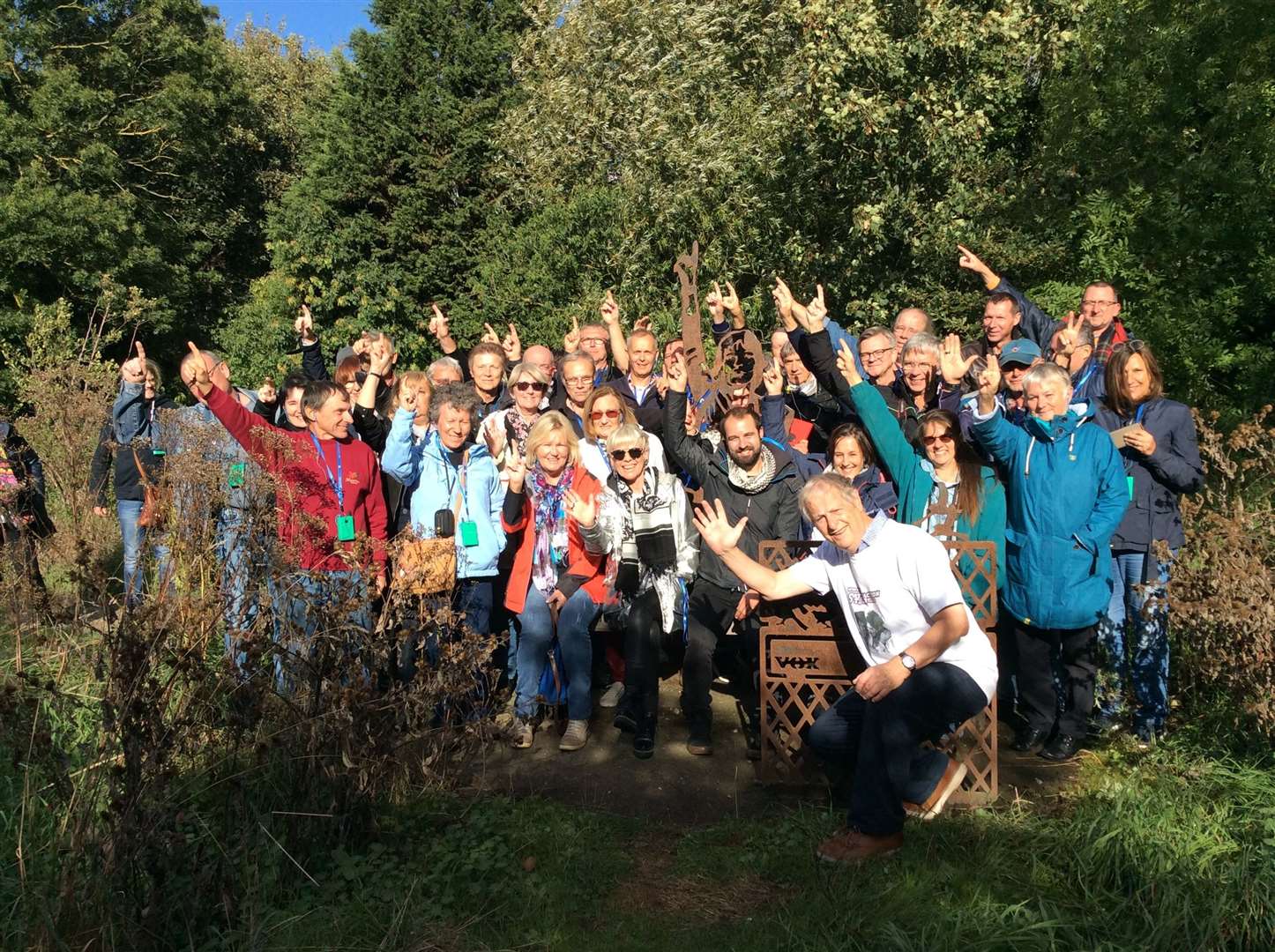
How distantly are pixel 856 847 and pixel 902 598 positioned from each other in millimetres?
988

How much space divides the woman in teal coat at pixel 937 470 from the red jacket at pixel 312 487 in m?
2.40

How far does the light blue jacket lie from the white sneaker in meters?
1.07

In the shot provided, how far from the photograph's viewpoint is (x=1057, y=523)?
481 cm

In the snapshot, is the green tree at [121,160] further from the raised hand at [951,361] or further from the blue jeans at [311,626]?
the raised hand at [951,361]

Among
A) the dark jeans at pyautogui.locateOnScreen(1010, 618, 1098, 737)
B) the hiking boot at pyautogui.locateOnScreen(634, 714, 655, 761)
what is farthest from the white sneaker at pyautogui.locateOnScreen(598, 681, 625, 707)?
the dark jeans at pyautogui.locateOnScreen(1010, 618, 1098, 737)

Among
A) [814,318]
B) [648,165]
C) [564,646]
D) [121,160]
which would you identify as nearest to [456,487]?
[564,646]

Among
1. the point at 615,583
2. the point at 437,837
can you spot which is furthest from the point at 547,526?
the point at 437,837

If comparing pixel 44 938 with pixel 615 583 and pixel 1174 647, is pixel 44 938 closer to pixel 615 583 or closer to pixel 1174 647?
pixel 615 583

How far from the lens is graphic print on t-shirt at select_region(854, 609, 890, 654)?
4238mm

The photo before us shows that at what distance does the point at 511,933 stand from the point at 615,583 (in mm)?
2086

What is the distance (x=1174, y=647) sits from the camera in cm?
523

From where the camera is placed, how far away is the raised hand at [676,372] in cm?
571

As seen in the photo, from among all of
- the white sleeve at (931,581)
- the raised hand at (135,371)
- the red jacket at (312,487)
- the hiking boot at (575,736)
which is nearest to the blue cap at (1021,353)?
the white sleeve at (931,581)

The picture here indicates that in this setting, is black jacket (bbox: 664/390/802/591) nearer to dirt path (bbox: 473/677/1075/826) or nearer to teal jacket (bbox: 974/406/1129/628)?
dirt path (bbox: 473/677/1075/826)
